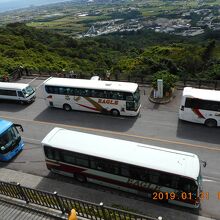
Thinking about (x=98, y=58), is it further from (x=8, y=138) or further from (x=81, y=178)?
(x=81, y=178)

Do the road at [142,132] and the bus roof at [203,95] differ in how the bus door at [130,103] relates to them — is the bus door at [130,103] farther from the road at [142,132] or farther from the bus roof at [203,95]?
the bus roof at [203,95]

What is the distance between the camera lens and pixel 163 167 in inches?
575

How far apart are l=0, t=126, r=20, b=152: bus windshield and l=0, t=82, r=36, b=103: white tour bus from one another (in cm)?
986

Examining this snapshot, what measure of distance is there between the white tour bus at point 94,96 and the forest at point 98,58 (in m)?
7.69

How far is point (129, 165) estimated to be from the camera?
50.2 feet

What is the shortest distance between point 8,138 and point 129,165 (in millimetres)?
9433

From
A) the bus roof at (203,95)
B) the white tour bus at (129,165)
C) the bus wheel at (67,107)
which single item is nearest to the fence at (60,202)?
the white tour bus at (129,165)

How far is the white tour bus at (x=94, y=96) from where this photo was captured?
24.5m

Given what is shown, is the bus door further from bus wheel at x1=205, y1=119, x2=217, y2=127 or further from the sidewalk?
the sidewalk

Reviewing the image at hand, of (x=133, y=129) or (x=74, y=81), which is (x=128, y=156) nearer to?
(x=133, y=129)

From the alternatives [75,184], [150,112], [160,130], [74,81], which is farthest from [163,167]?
[74,81]

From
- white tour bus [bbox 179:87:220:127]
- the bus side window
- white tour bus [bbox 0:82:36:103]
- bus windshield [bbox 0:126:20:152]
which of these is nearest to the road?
white tour bus [bbox 179:87:220:127]

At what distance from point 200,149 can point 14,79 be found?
26407 mm

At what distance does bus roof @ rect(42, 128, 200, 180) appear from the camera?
14531 millimetres
